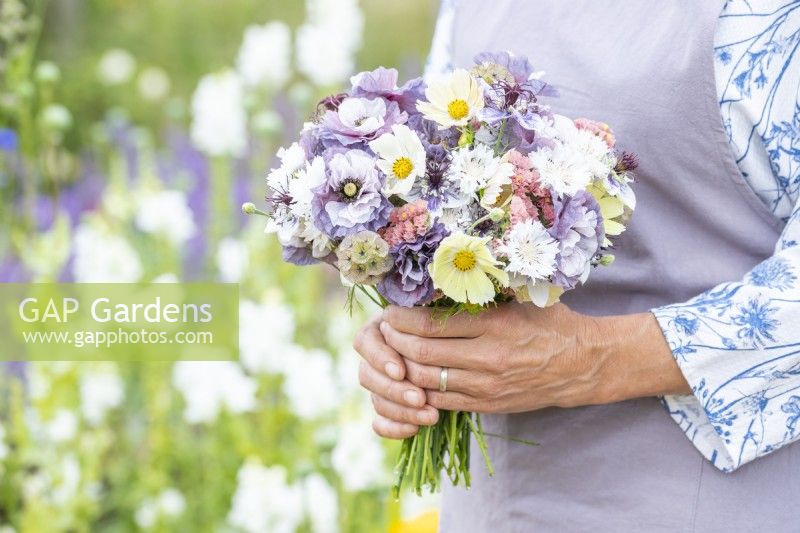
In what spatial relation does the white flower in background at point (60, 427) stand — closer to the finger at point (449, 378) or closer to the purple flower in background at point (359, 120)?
the finger at point (449, 378)

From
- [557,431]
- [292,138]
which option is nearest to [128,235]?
[292,138]

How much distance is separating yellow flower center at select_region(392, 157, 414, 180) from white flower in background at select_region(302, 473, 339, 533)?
Answer: 1560mm

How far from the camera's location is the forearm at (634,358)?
1288mm

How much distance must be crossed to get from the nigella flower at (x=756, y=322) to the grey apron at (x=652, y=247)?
104mm

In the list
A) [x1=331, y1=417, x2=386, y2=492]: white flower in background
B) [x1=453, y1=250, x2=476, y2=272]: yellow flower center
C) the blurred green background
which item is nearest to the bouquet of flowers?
[x1=453, y1=250, x2=476, y2=272]: yellow flower center

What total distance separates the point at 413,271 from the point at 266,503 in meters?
1.57

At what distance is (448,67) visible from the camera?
166 centimetres

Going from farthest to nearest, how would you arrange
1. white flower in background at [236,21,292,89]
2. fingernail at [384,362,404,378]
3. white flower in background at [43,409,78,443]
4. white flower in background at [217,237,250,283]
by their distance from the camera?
white flower in background at [236,21,292,89]
white flower in background at [217,237,250,283]
white flower in background at [43,409,78,443]
fingernail at [384,362,404,378]

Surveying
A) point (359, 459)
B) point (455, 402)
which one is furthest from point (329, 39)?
point (455, 402)

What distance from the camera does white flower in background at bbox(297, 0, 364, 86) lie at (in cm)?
321

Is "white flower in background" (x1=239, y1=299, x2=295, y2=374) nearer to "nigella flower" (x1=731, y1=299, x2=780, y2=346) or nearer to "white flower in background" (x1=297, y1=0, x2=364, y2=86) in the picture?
"white flower in background" (x1=297, y1=0, x2=364, y2=86)

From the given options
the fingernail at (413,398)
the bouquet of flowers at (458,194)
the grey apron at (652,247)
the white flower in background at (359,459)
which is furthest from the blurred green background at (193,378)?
the bouquet of flowers at (458,194)

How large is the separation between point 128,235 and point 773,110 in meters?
2.48

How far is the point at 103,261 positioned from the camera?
287 cm
